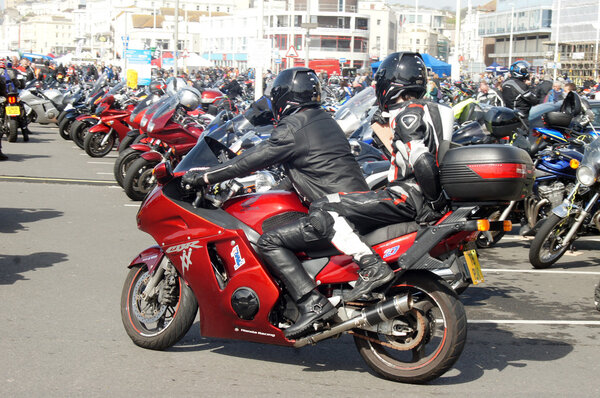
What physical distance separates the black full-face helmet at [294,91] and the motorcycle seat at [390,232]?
927mm

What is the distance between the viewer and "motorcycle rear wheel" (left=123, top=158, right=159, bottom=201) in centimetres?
1134

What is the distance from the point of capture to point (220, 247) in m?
4.96

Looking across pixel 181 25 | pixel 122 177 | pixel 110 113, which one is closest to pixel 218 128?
pixel 122 177

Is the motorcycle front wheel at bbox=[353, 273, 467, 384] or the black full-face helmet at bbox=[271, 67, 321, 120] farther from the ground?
the black full-face helmet at bbox=[271, 67, 321, 120]

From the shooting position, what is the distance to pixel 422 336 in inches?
180

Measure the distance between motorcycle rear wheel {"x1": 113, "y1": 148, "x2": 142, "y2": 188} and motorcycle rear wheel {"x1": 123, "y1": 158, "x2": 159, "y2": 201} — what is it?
651 mm

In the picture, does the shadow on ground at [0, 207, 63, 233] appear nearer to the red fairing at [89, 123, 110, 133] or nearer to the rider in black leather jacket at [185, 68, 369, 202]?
the rider in black leather jacket at [185, 68, 369, 202]

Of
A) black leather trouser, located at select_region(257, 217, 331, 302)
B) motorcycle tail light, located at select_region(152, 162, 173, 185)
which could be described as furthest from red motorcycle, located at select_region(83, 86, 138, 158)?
black leather trouser, located at select_region(257, 217, 331, 302)

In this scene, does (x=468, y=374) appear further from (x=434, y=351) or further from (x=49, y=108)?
(x=49, y=108)

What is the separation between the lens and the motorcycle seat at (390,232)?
467 cm

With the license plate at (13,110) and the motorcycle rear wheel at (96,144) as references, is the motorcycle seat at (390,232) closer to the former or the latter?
the motorcycle rear wheel at (96,144)

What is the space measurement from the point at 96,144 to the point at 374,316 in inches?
510

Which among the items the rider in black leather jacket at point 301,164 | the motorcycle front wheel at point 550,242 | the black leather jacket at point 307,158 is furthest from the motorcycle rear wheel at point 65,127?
the black leather jacket at point 307,158

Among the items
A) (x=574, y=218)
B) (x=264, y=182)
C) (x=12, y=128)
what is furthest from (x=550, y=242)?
(x=12, y=128)
